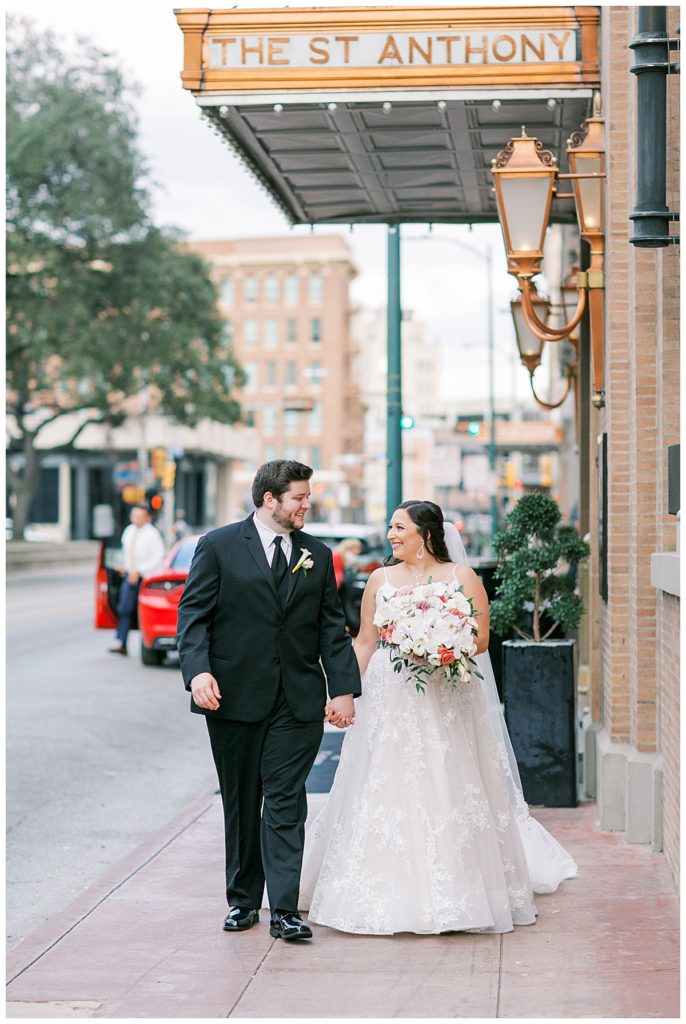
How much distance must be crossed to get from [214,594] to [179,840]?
271cm

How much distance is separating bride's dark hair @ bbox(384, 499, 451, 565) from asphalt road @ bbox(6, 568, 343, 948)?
104 inches

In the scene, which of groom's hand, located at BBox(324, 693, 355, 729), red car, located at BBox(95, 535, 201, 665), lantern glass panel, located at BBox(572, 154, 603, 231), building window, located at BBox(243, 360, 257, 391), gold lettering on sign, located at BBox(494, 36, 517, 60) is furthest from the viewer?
building window, located at BBox(243, 360, 257, 391)

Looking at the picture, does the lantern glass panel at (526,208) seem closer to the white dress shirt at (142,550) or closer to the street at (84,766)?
the street at (84,766)

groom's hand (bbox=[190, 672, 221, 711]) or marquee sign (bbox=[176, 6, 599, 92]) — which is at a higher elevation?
marquee sign (bbox=[176, 6, 599, 92])

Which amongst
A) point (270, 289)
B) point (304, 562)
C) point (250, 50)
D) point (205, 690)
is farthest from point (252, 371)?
→ point (205, 690)

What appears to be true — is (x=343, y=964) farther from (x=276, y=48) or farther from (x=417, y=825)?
(x=276, y=48)

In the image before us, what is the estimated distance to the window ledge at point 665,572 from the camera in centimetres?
655

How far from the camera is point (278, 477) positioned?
612 cm

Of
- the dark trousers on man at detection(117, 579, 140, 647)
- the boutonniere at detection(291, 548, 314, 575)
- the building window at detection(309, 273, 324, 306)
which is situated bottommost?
the dark trousers on man at detection(117, 579, 140, 647)

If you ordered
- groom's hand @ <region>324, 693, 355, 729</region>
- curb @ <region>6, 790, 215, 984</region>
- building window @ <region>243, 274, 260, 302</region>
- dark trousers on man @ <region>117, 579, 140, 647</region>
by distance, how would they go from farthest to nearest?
1. building window @ <region>243, 274, 260, 302</region>
2. dark trousers on man @ <region>117, 579, 140, 647</region>
3. groom's hand @ <region>324, 693, 355, 729</region>
4. curb @ <region>6, 790, 215, 984</region>

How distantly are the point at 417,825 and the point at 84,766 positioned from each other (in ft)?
19.0

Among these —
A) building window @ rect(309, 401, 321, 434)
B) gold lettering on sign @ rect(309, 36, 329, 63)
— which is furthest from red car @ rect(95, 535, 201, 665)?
building window @ rect(309, 401, 321, 434)

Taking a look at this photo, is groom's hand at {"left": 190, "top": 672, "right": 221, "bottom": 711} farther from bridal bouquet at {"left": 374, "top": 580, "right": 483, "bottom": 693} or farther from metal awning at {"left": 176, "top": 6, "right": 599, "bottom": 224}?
metal awning at {"left": 176, "top": 6, "right": 599, "bottom": 224}

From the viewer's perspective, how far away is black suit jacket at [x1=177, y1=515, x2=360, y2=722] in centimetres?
614
